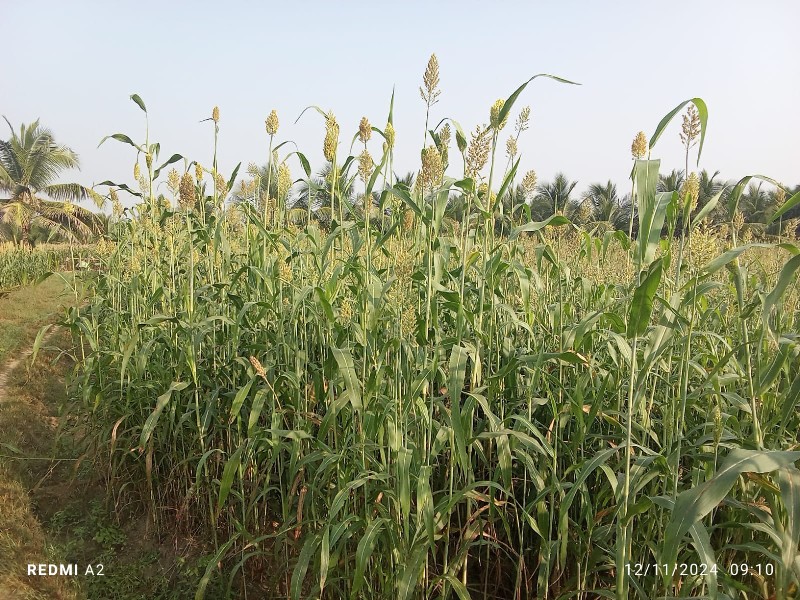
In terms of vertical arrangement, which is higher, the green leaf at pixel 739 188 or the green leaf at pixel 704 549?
the green leaf at pixel 739 188

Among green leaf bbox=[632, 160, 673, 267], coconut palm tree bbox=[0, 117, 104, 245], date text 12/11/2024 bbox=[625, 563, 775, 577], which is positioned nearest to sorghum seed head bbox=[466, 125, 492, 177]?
green leaf bbox=[632, 160, 673, 267]

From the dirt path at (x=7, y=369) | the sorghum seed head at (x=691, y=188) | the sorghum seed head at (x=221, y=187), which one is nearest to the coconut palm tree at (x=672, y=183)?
the sorghum seed head at (x=691, y=188)

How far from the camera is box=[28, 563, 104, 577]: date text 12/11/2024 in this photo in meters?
2.65

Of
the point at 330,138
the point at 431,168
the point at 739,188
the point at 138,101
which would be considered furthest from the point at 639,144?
the point at 138,101

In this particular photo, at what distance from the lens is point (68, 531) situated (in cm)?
304

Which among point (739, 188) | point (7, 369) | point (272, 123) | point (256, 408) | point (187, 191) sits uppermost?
point (272, 123)

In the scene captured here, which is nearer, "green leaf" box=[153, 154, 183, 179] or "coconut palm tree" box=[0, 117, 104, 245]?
"green leaf" box=[153, 154, 183, 179]

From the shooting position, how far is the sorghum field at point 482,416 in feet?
4.84

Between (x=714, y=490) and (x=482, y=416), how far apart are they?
5.06 feet

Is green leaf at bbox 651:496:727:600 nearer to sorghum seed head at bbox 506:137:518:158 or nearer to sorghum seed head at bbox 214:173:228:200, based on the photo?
sorghum seed head at bbox 506:137:518:158

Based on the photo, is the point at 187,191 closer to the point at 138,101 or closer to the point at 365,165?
the point at 138,101

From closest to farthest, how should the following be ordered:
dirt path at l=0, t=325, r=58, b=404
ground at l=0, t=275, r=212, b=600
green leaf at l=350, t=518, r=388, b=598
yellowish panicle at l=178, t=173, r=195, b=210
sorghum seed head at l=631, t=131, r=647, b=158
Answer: green leaf at l=350, t=518, r=388, b=598 → sorghum seed head at l=631, t=131, r=647, b=158 → ground at l=0, t=275, r=212, b=600 → yellowish panicle at l=178, t=173, r=195, b=210 → dirt path at l=0, t=325, r=58, b=404

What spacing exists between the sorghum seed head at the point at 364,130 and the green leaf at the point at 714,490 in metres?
1.71

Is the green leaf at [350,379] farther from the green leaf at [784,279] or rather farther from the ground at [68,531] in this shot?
the ground at [68,531]
